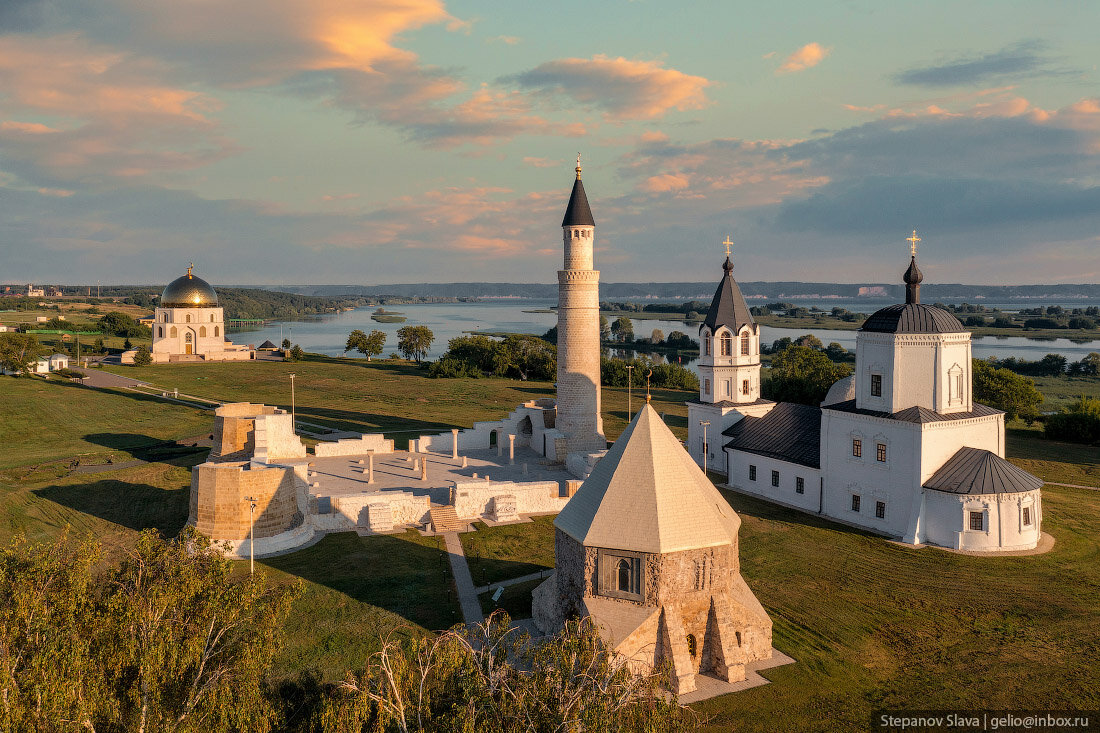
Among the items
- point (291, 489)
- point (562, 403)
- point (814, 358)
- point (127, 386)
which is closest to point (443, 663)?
point (291, 489)

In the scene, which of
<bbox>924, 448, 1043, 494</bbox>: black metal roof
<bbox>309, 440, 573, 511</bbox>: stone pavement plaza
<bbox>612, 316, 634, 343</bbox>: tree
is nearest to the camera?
<bbox>924, 448, 1043, 494</bbox>: black metal roof

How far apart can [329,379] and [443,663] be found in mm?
70671

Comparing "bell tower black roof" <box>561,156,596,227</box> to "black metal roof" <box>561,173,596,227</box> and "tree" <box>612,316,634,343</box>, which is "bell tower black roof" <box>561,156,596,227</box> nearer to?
"black metal roof" <box>561,173,596,227</box>

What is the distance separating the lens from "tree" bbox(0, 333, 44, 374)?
2810 inches

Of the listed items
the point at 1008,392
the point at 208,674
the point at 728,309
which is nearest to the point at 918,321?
the point at 728,309

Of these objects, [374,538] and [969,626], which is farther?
[374,538]

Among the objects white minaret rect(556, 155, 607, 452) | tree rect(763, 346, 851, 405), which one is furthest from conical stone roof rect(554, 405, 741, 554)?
tree rect(763, 346, 851, 405)

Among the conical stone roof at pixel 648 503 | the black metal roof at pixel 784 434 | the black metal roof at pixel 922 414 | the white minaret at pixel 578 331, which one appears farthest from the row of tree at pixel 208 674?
the white minaret at pixel 578 331

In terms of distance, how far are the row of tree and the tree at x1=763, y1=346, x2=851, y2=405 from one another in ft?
173

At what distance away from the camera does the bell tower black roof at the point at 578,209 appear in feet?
132

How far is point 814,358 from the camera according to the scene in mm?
68812

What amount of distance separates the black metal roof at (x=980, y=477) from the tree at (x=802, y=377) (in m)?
32.2

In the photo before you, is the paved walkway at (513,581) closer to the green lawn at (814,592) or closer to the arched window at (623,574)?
the green lawn at (814,592)

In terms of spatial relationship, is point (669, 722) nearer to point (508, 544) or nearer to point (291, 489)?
point (508, 544)
